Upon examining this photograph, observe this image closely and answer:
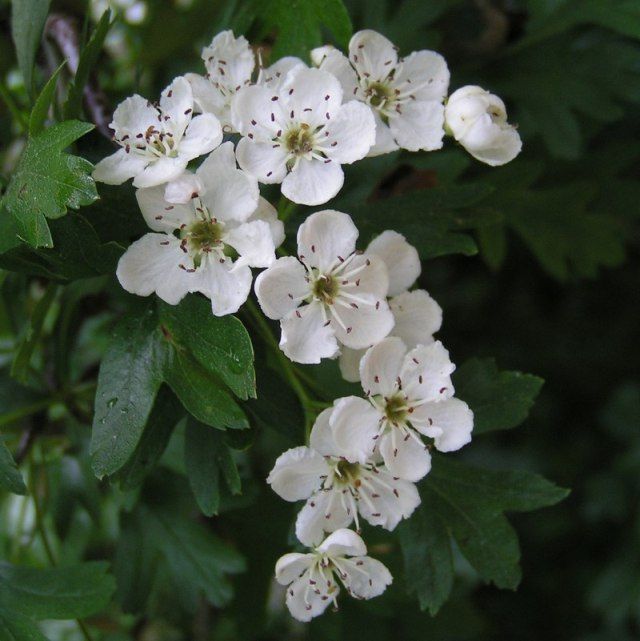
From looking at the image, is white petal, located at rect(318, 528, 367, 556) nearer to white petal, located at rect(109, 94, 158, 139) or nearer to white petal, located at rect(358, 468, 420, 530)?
white petal, located at rect(358, 468, 420, 530)

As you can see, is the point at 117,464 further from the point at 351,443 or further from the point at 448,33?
the point at 448,33

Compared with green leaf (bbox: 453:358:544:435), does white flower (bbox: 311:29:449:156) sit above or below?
above

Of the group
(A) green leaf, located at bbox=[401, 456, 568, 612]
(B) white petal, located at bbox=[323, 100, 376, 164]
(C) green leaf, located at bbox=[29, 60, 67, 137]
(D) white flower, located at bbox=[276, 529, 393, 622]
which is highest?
(C) green leaf, located at bbox=[29, 60, 67, 137]

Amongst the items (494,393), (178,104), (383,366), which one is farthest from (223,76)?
(494,393)

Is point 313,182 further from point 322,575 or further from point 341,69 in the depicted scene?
point 322,575

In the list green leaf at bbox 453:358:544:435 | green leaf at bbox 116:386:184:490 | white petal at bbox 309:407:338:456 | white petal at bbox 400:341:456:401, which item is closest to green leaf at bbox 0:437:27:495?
green leaf at bbox 116:386:184:490

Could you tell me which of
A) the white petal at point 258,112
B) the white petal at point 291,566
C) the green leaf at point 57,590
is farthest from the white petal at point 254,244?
the green leaf at point 57,590
